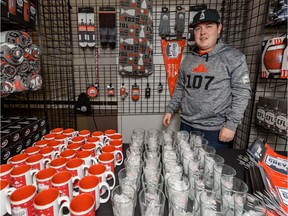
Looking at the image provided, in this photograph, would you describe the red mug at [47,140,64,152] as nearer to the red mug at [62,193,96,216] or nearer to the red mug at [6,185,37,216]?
the red mug at [6,185,37,216]

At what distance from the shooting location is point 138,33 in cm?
215

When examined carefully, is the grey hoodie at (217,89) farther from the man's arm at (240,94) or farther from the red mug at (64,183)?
the red mug at (64,183)

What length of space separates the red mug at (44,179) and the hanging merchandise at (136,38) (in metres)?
1.70

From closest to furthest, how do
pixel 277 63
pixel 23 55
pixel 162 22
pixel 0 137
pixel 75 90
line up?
pixel 0 137 < pixel 23 55 < pixel 277 63 < pixel 162 22 < pixel 75 90

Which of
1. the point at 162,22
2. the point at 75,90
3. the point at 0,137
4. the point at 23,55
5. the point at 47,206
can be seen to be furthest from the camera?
the point at 75,90

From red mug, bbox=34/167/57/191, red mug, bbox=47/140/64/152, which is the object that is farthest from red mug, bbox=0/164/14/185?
red mug, bbox=47/140/64/152

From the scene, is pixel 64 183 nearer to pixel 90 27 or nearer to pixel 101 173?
pixel 101 173

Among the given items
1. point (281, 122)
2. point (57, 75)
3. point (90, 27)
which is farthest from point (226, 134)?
point (57, 75)

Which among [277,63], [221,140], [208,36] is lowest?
[221,140]

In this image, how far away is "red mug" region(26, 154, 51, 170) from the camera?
29.6 inches

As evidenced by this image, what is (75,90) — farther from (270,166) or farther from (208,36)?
(270,166)

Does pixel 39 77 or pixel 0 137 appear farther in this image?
pixel 39 77

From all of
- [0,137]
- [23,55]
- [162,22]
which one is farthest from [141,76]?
[0,137]

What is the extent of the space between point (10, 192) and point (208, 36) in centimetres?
153
